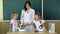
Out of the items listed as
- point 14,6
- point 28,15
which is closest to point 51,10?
point 28,15

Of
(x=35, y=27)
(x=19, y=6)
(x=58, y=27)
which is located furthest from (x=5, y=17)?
(x=58, y=27)

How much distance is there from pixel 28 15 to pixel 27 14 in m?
0.04

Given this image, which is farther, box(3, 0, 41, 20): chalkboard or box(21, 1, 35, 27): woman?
box(3, 0, 41, 20): chalkboard

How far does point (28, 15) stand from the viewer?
414 centimetres

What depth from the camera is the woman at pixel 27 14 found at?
13.6 ft

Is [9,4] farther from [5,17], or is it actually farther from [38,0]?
[38,0]

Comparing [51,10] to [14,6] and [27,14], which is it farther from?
[14,6]

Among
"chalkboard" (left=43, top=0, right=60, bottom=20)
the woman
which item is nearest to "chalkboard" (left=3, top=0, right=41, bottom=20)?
"chalkboard" (left=43, top=0, right=60, bottom=20)

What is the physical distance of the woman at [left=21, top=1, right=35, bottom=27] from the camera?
4.13 m

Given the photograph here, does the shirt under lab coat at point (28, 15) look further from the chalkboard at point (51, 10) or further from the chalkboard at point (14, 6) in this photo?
the chalkboard at point (51, 10)

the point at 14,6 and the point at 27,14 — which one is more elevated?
the point at 14,6

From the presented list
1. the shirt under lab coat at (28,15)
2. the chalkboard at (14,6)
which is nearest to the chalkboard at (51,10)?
the chalkboard at (14,6)

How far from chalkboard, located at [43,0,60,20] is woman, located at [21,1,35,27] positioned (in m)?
0.53

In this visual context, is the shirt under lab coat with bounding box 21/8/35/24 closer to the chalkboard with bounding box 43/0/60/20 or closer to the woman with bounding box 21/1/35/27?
the woman with bounding box 21/1/35/27
